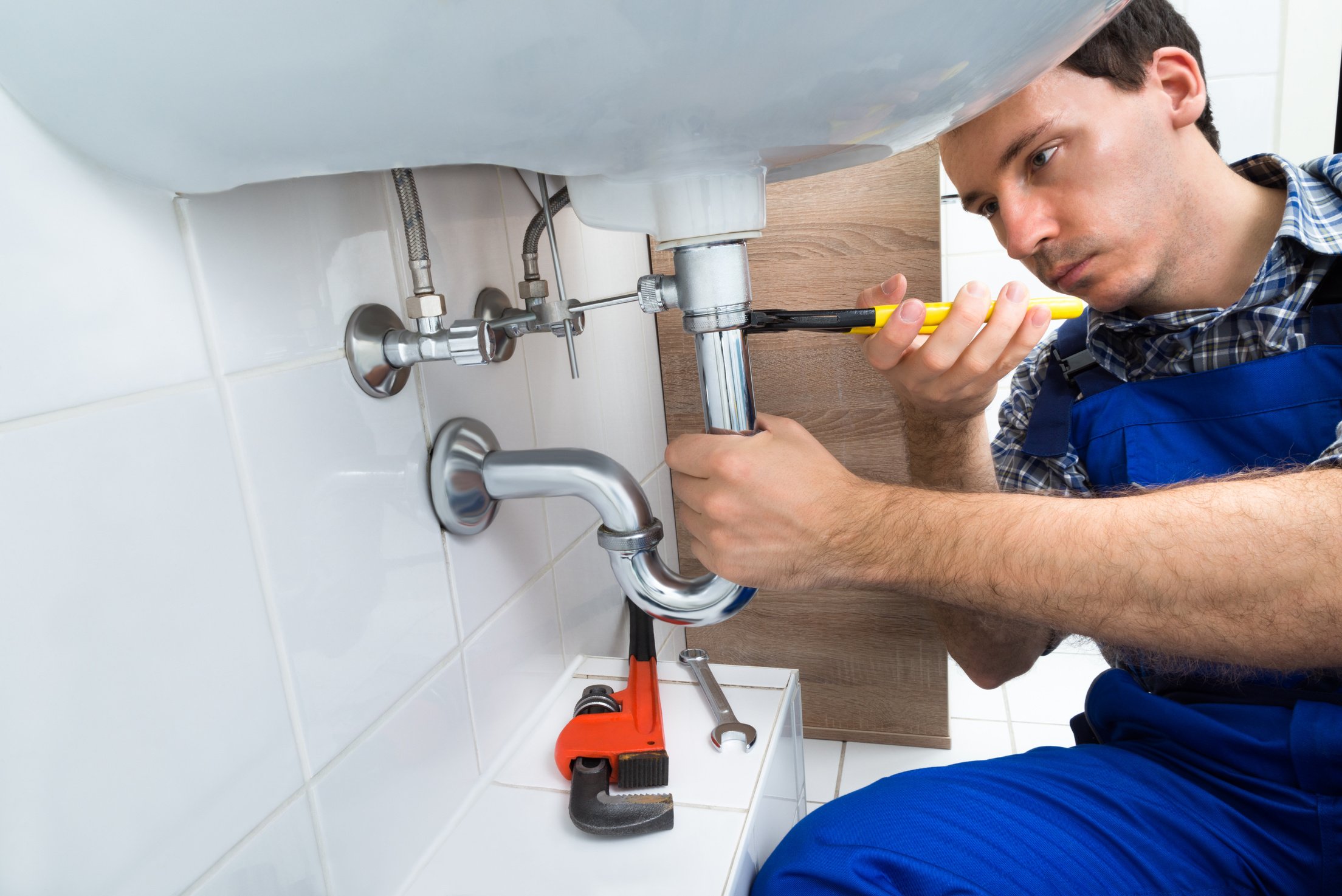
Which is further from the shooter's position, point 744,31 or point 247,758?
point 247,758

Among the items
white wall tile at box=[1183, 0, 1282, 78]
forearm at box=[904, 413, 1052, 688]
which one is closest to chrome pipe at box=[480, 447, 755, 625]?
forearm at box=[904, 413, 1052, 688]

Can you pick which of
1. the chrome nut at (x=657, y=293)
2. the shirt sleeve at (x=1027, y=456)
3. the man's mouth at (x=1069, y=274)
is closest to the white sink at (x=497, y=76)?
the chrome nut at (x=657, y=293)

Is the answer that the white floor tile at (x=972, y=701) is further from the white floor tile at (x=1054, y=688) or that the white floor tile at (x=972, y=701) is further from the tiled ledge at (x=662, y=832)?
the tiled ledge at (x=662, y=832)

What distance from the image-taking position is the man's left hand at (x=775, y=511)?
0.52 meters

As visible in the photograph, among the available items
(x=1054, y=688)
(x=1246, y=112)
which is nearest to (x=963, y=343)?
(x=1054, y=688)

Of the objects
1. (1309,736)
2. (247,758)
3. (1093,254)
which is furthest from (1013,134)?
(247,758)

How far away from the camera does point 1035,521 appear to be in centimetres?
52

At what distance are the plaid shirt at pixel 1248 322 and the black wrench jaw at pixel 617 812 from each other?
55 centimetres

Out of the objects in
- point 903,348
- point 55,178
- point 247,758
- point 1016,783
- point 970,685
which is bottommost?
point 970,685

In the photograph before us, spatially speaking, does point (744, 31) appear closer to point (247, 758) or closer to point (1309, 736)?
point (247, 758)

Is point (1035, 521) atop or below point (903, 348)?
below

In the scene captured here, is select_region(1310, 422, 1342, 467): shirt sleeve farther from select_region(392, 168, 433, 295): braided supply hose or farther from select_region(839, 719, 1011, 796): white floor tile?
select_region(839, 719, 1011, 796): white floor tile

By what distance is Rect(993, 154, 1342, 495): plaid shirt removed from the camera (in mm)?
707

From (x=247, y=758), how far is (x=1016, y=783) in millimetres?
633
